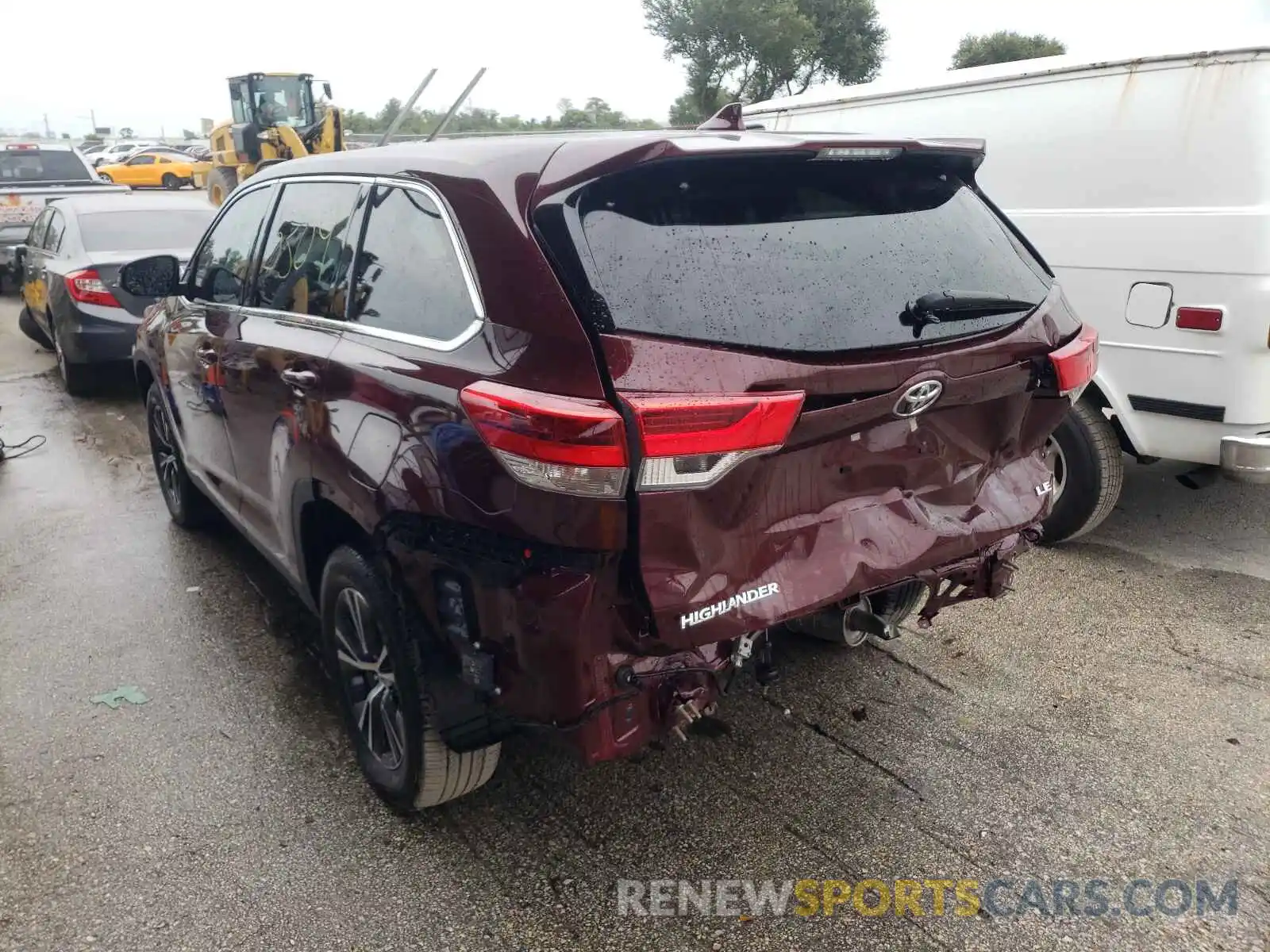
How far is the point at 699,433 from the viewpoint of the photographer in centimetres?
195

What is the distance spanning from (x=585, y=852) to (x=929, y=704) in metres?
1.37

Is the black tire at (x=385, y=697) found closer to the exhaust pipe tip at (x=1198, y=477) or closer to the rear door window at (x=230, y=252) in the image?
the rear door window at (x=230, y=252)

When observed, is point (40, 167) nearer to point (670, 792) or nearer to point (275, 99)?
point (275, 99)

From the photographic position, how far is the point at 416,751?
100 inches

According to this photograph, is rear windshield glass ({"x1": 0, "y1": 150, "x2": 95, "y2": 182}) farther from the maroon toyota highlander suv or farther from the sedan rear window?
the maroon toyota highlander suv

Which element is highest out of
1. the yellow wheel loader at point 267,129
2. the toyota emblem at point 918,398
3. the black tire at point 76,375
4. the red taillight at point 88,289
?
the yellow wheel loader at point 267,129

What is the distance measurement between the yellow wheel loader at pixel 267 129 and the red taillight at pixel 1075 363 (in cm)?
1183

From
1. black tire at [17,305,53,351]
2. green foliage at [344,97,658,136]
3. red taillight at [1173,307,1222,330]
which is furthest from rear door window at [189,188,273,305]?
green foliage at [344,97,658,136]

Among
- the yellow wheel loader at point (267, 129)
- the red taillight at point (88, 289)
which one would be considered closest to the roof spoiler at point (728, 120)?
the red taillight at point (88, 289)

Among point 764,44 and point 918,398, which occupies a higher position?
point 764,44

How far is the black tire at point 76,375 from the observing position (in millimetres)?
7660

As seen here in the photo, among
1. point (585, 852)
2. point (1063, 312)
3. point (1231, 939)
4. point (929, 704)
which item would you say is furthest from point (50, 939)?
point (1063, 312)

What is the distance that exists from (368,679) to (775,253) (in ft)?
5.62

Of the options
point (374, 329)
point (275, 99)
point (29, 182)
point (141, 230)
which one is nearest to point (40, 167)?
point (29, 182)
